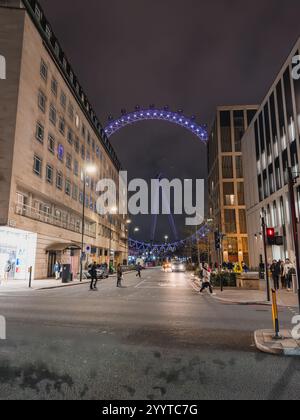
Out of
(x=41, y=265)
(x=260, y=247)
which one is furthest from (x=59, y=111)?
(x=260, y=247)

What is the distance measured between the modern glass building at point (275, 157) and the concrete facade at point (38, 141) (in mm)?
24053

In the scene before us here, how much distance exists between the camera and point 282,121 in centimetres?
3838

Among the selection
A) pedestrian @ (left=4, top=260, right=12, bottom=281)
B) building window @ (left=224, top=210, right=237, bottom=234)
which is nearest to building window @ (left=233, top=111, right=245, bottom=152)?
building window @ (left=224, top=210, right=237, bottom=234)

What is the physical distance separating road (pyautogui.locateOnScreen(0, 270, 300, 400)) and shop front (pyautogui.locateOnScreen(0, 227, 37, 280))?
22.0 metres

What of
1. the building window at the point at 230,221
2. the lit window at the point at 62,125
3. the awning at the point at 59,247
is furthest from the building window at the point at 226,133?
the awning at the point at 59,247

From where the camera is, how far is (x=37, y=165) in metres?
32.6

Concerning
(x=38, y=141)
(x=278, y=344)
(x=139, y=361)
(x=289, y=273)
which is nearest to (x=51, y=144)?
(x=38, y=141)

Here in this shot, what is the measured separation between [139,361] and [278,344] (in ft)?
9.81

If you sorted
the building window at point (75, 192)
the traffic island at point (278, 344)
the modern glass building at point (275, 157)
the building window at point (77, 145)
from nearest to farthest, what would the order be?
1. the traffic island at point (278, 344)
2. the modern glass building at point (275, 157)
3. the building window at point (75, 192)
4. the building window at point (77, 145)

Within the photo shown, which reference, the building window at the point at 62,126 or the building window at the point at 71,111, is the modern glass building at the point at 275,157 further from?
the building window at the point at 71,111

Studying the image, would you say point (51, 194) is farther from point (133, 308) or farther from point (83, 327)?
point (83, 327)

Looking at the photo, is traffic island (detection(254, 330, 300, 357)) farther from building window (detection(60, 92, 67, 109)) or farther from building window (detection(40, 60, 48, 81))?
building window (detection(60, 92, 67, 109))

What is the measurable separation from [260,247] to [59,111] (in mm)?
33766

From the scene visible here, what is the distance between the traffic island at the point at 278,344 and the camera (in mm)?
6117
